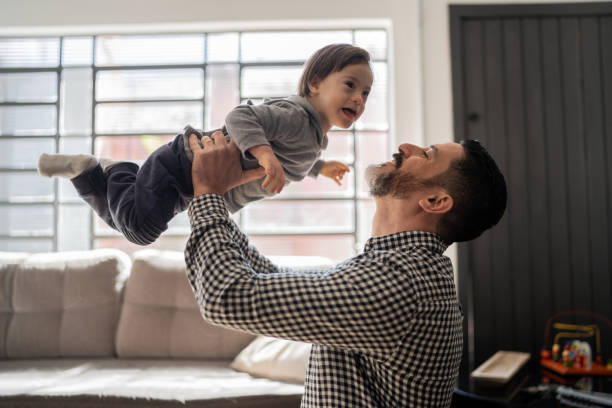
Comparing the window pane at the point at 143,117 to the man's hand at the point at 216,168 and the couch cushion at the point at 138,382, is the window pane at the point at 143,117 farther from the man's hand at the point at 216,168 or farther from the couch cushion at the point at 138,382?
the man's hand at the point at 216,168

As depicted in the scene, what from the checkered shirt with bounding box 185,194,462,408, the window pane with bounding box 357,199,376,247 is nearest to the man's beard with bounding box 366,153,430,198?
the checkered shirt with bounding box 185,194,462,408

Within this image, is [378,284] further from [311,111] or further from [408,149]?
[311,111]

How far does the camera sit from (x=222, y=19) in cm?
316

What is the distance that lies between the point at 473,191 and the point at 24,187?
3.38 meters

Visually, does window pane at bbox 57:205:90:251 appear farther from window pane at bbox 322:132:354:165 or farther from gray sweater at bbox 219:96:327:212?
gray sweater at bbox 219:96:327:212

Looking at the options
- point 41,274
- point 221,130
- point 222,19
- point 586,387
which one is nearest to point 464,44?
point 222,19

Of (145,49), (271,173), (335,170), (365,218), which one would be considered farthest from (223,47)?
(271,173)

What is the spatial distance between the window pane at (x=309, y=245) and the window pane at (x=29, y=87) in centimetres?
185

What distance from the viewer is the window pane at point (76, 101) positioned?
3350mm

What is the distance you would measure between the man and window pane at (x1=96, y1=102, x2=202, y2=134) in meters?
2.31

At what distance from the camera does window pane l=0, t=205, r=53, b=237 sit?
3.35 m

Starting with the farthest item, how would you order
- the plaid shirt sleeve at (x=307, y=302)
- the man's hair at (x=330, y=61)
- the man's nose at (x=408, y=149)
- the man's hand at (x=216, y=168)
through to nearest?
the man's hair at (x=330, y=61)
the man's nose at (x=408, y=149)
the man's hand at (x=216, y=168)
the plaid shirt sleeve at (x=307, y=302)

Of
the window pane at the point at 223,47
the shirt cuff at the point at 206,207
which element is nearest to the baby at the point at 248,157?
the shirt cuff at the point at 206,207

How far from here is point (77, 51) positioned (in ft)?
11.1
